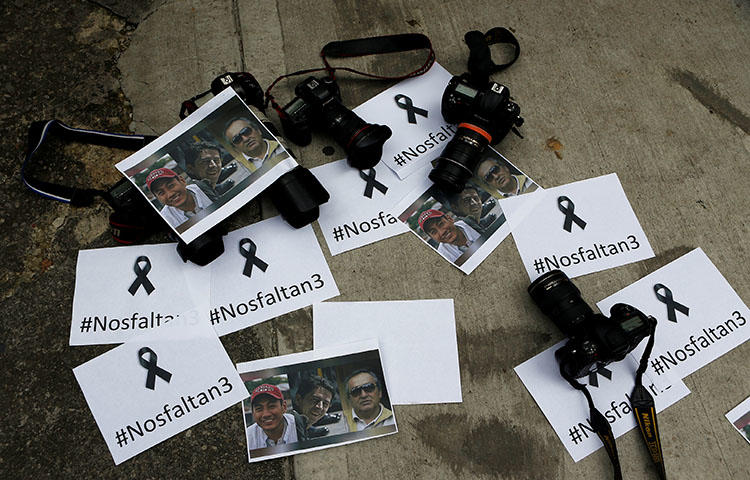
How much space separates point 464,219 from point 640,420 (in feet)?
2.26

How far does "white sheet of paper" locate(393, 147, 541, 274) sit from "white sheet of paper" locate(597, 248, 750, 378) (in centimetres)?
35

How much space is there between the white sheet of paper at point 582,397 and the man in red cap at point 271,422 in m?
0.60

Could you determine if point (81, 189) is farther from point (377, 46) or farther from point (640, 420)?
point (640, 420)

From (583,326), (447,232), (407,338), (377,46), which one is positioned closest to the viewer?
(583,326)

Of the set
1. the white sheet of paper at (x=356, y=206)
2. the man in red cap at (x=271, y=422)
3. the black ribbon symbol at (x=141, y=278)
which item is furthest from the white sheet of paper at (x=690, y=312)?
the black ribbon symbol at (x=141, y=278)

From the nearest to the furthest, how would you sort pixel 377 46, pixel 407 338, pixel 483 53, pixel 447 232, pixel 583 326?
pixel 583 326
pixel 407 338
pixel 447 232
pixel 483 53
pixel 377 46

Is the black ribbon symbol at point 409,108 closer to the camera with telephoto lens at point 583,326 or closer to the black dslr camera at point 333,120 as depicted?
the black dslr camera at point 333,120

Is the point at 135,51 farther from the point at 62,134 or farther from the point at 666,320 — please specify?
the point at 666,320

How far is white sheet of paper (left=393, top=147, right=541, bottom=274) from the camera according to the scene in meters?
1.48

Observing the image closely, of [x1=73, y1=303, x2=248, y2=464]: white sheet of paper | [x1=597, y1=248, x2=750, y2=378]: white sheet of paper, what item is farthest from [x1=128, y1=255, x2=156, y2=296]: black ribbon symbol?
[x1=597, y1=248, x2=750, y2=378]: white sheet of paper

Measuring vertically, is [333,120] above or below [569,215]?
above

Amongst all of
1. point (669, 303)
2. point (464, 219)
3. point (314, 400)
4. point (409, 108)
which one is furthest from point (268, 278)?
point (669, 303)

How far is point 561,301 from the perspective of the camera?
132 cm

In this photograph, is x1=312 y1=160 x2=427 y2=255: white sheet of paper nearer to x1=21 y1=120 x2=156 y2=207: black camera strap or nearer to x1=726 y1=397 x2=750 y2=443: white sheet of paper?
x1=21 y1=120 x2=156 y2=207: black camera strap
